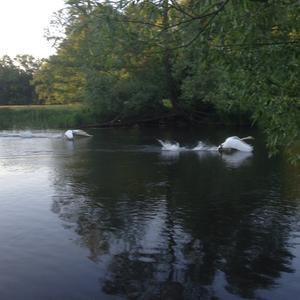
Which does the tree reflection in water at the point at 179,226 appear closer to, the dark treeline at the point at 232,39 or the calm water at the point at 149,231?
the calm water at the point at 149,231

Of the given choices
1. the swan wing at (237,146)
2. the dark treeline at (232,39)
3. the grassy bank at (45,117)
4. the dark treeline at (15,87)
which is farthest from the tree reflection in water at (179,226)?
the dark treeline at (15,87)

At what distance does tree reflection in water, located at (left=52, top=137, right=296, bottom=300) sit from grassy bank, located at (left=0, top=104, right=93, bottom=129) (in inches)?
1197

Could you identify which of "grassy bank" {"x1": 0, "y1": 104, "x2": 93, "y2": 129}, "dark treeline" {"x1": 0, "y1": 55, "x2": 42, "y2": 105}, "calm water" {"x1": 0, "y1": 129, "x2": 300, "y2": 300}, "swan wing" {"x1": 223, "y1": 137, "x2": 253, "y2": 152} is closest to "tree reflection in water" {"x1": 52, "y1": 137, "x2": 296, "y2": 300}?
"calm water" {"x1": 0, "y1": 129, "x2": 300, "y2": 300}

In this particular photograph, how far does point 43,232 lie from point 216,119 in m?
41.2

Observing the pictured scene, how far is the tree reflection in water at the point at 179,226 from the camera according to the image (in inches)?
380

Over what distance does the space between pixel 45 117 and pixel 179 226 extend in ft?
148

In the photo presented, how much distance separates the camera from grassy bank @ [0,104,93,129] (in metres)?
52.5

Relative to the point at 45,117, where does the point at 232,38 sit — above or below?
above

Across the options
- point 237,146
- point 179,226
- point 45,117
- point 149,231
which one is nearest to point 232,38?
point 149,231

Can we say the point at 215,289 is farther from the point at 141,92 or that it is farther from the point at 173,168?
the point at 141,92

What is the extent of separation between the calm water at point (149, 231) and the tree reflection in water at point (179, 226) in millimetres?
27

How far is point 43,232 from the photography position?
12656 millimetres

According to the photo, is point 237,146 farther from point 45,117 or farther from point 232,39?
point 45,117

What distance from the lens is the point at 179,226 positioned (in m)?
13.2
